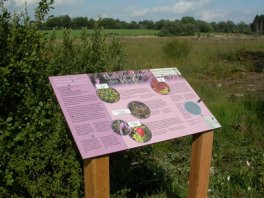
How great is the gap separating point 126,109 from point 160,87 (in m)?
0.54

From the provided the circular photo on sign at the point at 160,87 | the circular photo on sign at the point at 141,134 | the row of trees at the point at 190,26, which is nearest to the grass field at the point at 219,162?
the circular photo on sign at the point at 141,134

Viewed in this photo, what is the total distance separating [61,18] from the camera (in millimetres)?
4219

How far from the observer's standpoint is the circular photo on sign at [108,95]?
2907 mm

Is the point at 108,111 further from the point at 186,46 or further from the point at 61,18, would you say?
the point at 186,46

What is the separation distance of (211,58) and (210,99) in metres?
13.2

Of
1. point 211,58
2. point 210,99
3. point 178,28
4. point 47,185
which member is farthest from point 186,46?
point 178,28

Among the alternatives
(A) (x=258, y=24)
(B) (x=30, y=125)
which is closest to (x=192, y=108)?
(B) (x=30, y=125)

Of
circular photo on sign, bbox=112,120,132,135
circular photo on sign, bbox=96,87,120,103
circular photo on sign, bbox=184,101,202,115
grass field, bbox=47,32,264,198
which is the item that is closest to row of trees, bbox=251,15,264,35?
grass field, bbox=47,32,264,198

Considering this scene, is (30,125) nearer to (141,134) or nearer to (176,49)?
(141,134)

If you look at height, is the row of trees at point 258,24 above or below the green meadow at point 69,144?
below

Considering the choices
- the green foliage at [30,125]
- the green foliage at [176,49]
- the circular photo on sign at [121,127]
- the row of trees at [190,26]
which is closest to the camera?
the circular photo on sign at [121,127]

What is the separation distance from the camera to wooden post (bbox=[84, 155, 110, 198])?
8.50ft

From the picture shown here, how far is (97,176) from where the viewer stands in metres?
2.61

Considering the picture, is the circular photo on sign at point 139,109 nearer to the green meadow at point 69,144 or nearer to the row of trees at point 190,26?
the green meadow at point 69,144
